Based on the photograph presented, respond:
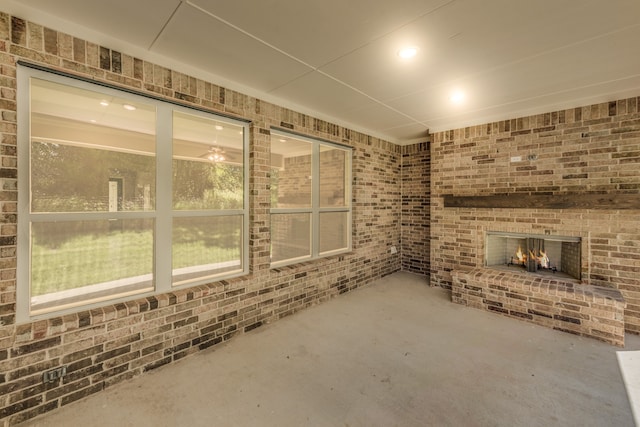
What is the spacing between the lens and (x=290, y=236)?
392cm

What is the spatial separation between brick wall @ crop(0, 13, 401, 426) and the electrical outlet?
3 cm

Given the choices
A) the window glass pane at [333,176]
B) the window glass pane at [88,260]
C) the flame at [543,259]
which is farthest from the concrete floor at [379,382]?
the window glass pane at [333,176]

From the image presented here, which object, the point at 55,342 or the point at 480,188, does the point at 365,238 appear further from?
the point at 55,342

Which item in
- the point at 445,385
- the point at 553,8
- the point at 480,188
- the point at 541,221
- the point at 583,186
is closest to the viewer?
the point at 553,8

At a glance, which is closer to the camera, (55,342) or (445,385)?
(55,342)

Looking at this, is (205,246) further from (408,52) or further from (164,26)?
(408,52)

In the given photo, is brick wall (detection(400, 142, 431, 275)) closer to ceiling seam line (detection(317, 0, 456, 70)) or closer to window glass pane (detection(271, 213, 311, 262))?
window glass pane (detection(271, 213, 311, 262))

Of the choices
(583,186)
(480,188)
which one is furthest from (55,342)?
(583,186)

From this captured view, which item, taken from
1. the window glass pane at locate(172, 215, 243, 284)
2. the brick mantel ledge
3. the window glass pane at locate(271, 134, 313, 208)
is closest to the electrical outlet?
the window glass pane at locate(172, 215, 243, 284)

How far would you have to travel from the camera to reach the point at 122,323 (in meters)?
2.33

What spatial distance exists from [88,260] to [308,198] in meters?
2.72

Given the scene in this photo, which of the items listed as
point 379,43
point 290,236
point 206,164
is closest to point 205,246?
point 206,164

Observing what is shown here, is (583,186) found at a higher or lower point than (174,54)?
lower

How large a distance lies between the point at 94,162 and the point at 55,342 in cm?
149
